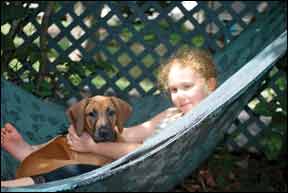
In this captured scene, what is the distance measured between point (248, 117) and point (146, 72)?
1.83 feet

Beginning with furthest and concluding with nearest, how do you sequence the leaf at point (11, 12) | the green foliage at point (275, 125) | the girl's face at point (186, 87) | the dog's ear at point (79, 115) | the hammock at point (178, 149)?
the green foliage at point (275, 125)
the leaf at point (11, 12)
the girl's face at point (186, 87)
the dog's ear at point (79, 115)
the hammock at point (178, 149)

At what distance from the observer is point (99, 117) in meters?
2.44

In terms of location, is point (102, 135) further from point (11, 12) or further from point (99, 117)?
point (11, 12)

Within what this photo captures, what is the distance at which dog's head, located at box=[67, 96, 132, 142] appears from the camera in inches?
95.4

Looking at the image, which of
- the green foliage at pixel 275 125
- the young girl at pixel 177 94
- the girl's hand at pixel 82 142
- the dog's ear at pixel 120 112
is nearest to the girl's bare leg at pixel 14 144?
the young girl at pixel 177 94

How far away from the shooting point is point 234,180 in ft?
12.2

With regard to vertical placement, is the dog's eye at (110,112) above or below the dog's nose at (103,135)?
above

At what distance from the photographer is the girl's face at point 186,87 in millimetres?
2605

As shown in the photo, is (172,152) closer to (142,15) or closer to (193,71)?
(193,71)

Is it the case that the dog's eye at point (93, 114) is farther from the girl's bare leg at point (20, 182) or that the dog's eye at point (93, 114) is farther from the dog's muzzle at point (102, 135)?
the girl's bare leg at point (20, 182)

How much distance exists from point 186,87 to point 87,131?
367mm

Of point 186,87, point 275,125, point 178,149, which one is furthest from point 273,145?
point 178,149

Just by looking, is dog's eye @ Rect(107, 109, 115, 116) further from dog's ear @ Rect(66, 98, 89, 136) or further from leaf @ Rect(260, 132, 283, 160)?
leaf @ Rect(260, 132, 283, 160)

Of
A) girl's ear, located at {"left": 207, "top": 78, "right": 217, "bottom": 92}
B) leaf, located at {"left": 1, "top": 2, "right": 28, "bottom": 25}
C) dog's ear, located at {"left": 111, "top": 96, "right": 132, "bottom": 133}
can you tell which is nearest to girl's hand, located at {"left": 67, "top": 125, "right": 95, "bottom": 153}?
dog's ear, located at {"left": 111, "top": 96, "right": 132, "bottom": 133}
